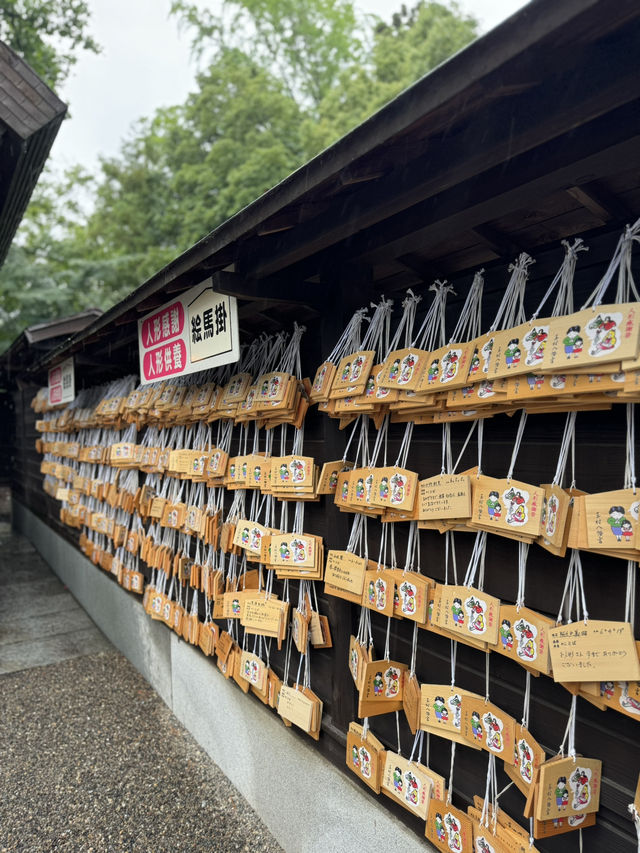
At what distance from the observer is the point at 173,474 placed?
3.75m

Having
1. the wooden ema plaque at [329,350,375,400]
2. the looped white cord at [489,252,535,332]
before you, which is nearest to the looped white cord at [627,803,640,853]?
the looped white cord at [489,252,535,332]

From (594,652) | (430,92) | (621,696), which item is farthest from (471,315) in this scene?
(621,696)

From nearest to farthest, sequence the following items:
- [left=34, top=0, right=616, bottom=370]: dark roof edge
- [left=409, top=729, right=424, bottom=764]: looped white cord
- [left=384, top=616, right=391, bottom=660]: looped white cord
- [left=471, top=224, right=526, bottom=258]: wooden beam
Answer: [left=34, top=0, right=616, bottom=370]: dark roof edge, [left=471, top=224, right=526, bottom=258]: wooden beam, [left=409, top=729, right=424, bottom=764]: looped white cord, [left=384, top=616, right=391, bottom=660]: looped white cord

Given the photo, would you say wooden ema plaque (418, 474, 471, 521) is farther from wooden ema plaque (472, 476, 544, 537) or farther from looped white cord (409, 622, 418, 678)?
looped white cord (409, 622, 418, 678)

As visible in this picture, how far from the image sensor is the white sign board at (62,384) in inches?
214

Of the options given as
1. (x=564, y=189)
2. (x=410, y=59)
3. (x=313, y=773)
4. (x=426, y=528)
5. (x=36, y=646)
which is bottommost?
(x=36, y=646)

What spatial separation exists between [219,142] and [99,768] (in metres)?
18.9

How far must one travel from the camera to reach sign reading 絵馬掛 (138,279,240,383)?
2420mm

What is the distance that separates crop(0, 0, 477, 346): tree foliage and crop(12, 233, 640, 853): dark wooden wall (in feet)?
48.1

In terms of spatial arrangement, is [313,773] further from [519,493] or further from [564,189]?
[564,189]

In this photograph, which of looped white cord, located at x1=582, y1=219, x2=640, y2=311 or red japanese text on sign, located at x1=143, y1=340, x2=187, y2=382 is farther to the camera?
red japanese text on sign, located at x1=143, y1=340, x2=187, y2=382

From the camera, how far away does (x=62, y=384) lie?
5.73m

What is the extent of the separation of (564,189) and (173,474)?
2.98m

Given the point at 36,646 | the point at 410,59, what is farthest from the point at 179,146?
the point at 36,646
